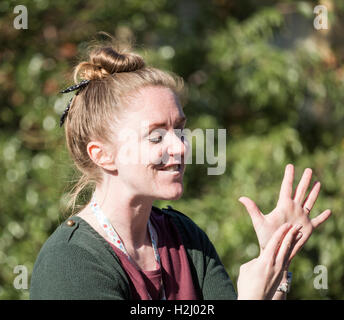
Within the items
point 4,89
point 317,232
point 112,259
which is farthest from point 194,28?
point 112,259

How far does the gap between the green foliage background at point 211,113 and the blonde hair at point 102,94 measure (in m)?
1.44

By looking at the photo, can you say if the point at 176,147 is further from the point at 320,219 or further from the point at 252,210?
the point at 320,219

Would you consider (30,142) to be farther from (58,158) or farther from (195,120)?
(195,120)

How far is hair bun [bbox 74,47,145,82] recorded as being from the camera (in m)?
1.75

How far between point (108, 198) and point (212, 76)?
2232 mm

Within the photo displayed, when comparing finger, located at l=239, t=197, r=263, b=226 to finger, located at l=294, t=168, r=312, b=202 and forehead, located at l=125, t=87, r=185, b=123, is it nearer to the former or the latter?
finger, located at l=294, t=168, r=312, b=202

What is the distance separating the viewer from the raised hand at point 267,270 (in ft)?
4.74

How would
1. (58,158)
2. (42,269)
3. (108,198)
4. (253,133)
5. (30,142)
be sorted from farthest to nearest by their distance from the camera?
1. (253,133)
2. (30,142)
3. (58,158)
4. (108,198)
5. (42,269)

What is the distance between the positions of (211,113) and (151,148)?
2.17 metres

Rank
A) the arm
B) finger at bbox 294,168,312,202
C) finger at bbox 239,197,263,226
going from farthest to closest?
finger at bbox 294,168,312,202, finger at bbox 239,197,263,226, the arm

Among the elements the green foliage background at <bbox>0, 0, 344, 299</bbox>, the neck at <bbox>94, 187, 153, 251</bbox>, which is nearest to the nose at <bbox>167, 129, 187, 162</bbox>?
the neck at <bbox>94, 187, 153, 251</bbox>

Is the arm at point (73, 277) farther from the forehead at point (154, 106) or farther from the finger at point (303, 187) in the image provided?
the finger at point (303, 187)

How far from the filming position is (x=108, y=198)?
66.6 inches
